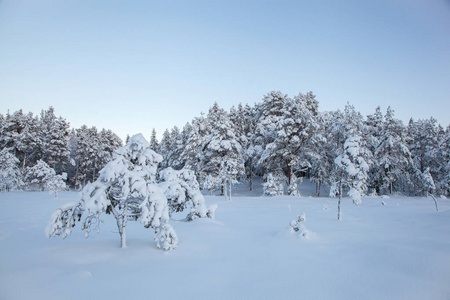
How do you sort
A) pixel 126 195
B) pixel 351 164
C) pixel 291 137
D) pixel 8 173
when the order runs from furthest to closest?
1. pixel 8 173
2. pixel 291 137
3. pixel 351 164
4. pixel 126 195

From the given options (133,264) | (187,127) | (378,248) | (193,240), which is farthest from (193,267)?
(187,127)

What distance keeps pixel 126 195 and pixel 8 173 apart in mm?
40891

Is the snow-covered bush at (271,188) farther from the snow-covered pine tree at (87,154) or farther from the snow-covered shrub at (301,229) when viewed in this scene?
the snow-covered pine tree at (87,154)

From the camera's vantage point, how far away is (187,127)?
52.5 metres

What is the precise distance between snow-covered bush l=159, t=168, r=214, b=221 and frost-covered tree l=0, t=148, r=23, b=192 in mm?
36426

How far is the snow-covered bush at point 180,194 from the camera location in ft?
34.6

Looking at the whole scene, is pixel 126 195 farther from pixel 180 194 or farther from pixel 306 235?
pixel 306 235

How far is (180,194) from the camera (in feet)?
35.1

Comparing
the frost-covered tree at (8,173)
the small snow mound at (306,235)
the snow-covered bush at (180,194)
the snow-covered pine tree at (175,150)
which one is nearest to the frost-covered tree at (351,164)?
the small snow mound at (306,235)

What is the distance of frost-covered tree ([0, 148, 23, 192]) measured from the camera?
35.3m

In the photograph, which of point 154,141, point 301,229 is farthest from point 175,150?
point 301,229

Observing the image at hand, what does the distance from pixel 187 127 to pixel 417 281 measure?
160ft

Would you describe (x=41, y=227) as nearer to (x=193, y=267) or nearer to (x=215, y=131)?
(x=193, y=267)

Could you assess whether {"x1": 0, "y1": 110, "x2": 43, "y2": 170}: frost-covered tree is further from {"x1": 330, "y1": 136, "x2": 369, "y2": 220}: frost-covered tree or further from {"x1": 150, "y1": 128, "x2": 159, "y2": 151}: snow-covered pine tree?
{"x1": 330, "y1": 136, "x2": 369, "y2": 220}: frost-covered tree
